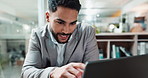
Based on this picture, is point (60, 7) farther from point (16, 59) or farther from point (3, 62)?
point (16, 59)

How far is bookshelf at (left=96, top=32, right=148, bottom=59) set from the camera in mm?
1952

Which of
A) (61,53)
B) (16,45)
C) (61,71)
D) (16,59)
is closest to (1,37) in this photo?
(16,45)

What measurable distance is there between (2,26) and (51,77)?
5.34 feet

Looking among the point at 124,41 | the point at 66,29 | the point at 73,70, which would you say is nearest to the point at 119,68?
the point at 73,70

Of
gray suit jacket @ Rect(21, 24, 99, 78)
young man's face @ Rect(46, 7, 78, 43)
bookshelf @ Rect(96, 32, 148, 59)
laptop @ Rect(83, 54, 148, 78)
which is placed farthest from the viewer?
bookshelf @ Rect(96, 32, 148, 59)

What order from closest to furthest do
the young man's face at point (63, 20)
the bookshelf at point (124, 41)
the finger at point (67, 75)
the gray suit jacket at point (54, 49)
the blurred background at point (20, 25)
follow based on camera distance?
the finger at point (67, 75), the young man's face at point (63, 20), the gray suit jacket at point (54, 49), the blurred background at point (20, 25), the bookshelf at point (124, 41)

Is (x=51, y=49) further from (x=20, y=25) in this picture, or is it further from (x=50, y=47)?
(x=20, y=25)

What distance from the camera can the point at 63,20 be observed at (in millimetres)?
615

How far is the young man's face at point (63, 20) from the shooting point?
2.00 ft

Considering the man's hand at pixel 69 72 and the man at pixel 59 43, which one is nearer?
the man's hand at pixel 69 72

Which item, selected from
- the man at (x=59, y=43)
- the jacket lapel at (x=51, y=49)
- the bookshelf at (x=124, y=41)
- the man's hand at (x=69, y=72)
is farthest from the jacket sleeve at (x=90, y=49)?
the bookshelf at (x=124, y=41)

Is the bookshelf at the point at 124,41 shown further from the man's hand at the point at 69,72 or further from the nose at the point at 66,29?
the man's hand at the point at 69,72

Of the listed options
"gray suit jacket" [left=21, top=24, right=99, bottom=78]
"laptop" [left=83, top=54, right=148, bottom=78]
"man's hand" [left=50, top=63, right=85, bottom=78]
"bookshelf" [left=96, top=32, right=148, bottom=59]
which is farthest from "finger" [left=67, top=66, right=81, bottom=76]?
"bookshelf" [left=96, top=32, right=148, bottom=59]

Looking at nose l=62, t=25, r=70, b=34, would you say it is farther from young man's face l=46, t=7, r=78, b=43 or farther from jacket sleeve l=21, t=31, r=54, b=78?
jacket sleeve l=21, t=31, r=54, b=78
